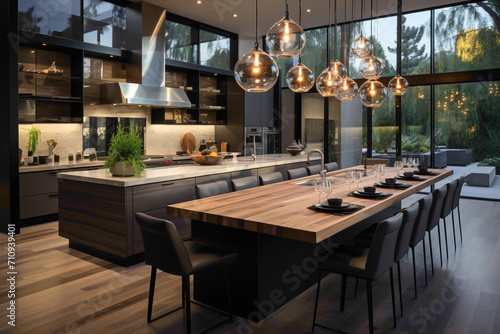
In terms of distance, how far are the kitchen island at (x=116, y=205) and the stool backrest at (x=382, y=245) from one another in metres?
2.16

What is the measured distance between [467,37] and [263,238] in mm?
6582

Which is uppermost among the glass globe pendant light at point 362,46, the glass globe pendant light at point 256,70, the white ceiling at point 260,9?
the white ceiling at point 260,9

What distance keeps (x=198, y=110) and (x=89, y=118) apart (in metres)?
2.14

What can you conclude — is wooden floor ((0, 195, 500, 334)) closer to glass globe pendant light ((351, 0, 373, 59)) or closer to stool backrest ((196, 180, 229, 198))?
stool backrest ((196, 180, 229, 198))

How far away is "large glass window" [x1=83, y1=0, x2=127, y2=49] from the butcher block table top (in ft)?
13.9

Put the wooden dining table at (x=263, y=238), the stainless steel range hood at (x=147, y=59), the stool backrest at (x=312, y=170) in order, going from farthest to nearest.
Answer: the stainless steel range hood at (x=147, y=59)
the stool backrest at (x=312, y=170)
the wooden dining table at (x=263, y=238)

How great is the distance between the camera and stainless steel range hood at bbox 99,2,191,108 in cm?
657

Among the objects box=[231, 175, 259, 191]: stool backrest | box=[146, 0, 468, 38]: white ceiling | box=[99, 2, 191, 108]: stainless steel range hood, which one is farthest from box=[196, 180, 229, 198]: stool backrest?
box=[146, 0, 468, 38]: white ceiling

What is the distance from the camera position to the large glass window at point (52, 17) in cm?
565

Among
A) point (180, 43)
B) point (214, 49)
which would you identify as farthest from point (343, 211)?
point (214, 49)

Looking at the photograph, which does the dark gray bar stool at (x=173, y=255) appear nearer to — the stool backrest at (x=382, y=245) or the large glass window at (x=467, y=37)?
the stool backrest at (x=382, y=245)

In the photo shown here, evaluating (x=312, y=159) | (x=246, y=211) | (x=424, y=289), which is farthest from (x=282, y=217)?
(x=312, y=159)

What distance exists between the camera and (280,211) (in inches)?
111

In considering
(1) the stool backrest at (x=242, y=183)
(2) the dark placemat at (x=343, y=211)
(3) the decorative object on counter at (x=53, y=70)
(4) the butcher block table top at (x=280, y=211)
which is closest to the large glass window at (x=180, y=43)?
(3) the decorative object on counter at (x=53, y=70)
